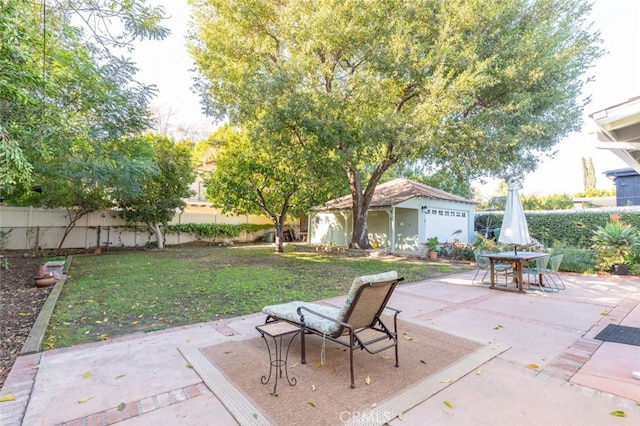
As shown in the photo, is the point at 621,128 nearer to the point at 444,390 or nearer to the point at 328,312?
the point at 444,390

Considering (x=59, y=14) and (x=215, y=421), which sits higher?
(x=59, y=14)

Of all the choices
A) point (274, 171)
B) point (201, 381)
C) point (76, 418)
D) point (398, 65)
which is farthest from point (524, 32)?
point (76, 418)

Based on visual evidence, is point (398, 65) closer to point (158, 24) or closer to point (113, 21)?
point (158, 24)

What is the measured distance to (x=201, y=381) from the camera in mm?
3268

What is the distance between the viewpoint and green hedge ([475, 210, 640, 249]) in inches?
572

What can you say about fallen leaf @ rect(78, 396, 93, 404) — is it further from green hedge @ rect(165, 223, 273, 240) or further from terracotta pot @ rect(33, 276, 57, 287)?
green hedge @ rect(165, 223, 273, 240)

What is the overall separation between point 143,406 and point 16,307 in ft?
17.0

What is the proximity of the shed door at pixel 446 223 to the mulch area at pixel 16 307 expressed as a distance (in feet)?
51.5

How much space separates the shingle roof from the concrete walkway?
11.4 metres

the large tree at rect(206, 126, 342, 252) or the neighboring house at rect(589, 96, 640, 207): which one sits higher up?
the large tree at rect(206, 126, 342, 252)

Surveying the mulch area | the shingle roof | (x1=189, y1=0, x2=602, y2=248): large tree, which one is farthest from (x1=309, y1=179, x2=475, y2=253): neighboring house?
the mulch area

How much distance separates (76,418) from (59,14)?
269 inches

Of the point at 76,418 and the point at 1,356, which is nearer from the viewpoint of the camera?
the point at 76,418

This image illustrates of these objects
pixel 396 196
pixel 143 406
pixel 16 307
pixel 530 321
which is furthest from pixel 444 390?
pixel 396 196
